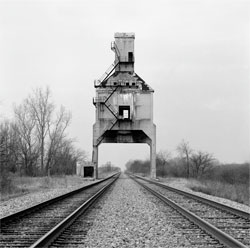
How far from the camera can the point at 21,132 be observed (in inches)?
1866

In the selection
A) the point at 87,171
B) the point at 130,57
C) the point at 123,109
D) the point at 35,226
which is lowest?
the point at 35,226

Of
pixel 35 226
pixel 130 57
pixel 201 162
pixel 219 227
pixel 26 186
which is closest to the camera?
pixel 219 227

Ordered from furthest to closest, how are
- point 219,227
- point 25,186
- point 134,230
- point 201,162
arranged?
point 201,162, point 25,186, point 219,227, point 134,230

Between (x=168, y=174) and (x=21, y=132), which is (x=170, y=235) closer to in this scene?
(x=21, y=132)

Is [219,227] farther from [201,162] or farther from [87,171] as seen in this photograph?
[201,162]

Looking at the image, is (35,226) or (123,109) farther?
(123,109)

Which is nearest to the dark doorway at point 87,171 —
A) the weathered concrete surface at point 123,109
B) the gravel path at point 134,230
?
the weathered concrete surface at point 123,109

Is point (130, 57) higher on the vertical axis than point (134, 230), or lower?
higher

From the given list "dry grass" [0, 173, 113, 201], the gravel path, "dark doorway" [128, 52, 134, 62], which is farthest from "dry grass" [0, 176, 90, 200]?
"dark doorway" [128, 52, 134, 62]

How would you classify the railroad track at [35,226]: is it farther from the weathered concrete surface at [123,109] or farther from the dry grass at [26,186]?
the weathered concrete surface at [123,109]

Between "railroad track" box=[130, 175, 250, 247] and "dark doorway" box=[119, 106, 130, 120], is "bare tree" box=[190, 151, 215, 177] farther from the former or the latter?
"railroad track" box=[130, 175, 250, 247]

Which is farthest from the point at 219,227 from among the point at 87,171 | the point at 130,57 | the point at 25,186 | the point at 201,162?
the point at 201,162

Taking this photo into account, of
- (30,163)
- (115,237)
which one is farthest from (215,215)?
(30,163)

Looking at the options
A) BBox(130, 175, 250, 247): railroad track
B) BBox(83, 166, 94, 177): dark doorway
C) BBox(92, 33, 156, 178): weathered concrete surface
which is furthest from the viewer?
BBox(83, 166, 94, 177): dark doorway
